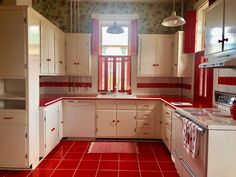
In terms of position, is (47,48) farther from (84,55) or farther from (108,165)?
(108,165)

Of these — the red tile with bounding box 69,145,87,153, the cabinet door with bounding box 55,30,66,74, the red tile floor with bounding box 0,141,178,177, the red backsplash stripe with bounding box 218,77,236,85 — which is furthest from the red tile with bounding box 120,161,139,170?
the cabinet door with bounding box 55,30,66,74

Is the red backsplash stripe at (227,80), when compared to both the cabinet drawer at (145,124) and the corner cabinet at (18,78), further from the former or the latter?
the corner cabinet at (18,78)

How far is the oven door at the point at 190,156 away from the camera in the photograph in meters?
2.14

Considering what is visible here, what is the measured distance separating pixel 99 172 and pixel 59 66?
2319 millimetres

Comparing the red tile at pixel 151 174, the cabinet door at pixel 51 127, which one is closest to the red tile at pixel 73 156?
the cabinet door at pixel 51 127

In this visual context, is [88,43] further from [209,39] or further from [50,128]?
[209,39]

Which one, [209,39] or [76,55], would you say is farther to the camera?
[76,55]

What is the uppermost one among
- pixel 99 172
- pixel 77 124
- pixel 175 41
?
pixel 175 41

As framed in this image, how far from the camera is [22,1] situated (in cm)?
364

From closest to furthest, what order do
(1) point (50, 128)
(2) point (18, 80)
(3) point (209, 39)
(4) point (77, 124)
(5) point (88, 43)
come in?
(3) point (209, 39)
(2) point (18, 80)
(1) point (50, 128)
(4) point (77, 124)
(5) point (88, 43)

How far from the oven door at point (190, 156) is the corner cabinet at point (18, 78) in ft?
6.42

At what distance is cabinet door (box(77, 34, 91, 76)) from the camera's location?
504 cm

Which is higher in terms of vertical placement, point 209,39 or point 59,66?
point 209,39

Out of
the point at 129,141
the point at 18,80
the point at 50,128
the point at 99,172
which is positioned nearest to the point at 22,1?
the point at 18,80
